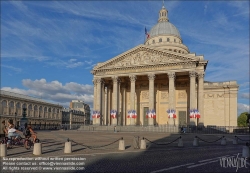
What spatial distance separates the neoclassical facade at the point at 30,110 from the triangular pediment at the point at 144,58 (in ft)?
100

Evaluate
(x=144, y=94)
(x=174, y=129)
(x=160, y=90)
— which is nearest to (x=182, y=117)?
(x=160, y=90)

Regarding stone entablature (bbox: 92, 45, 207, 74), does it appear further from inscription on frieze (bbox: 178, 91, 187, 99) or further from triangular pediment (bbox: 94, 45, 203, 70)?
inscription on frieze (bbox: 178, 91, 187, 99)

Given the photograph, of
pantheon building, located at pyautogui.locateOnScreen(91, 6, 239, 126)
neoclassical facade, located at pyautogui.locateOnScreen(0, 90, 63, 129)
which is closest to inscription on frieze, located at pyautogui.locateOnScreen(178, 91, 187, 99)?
pantheon building, located at pyautogui.locateOnScreen(91, 6, 239, 126)

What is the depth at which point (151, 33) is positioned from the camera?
294ft

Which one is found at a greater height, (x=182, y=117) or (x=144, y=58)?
(x=144, y=58)

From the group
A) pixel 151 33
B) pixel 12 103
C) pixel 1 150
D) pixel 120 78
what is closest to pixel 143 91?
pixel 120 78

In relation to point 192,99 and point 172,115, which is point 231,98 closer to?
point 192,99

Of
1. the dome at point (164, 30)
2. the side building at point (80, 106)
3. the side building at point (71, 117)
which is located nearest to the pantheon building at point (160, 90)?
the dome at point (164, 30)

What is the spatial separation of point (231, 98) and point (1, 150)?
6128cm

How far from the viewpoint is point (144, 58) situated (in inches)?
2306

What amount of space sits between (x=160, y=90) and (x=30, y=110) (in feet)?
179

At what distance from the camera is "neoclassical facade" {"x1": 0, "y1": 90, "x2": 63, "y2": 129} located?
269ft

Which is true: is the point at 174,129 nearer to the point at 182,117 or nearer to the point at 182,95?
the point at 182,117

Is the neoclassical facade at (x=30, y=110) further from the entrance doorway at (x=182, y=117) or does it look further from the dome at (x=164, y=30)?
the dome at (x=164, y=30)
